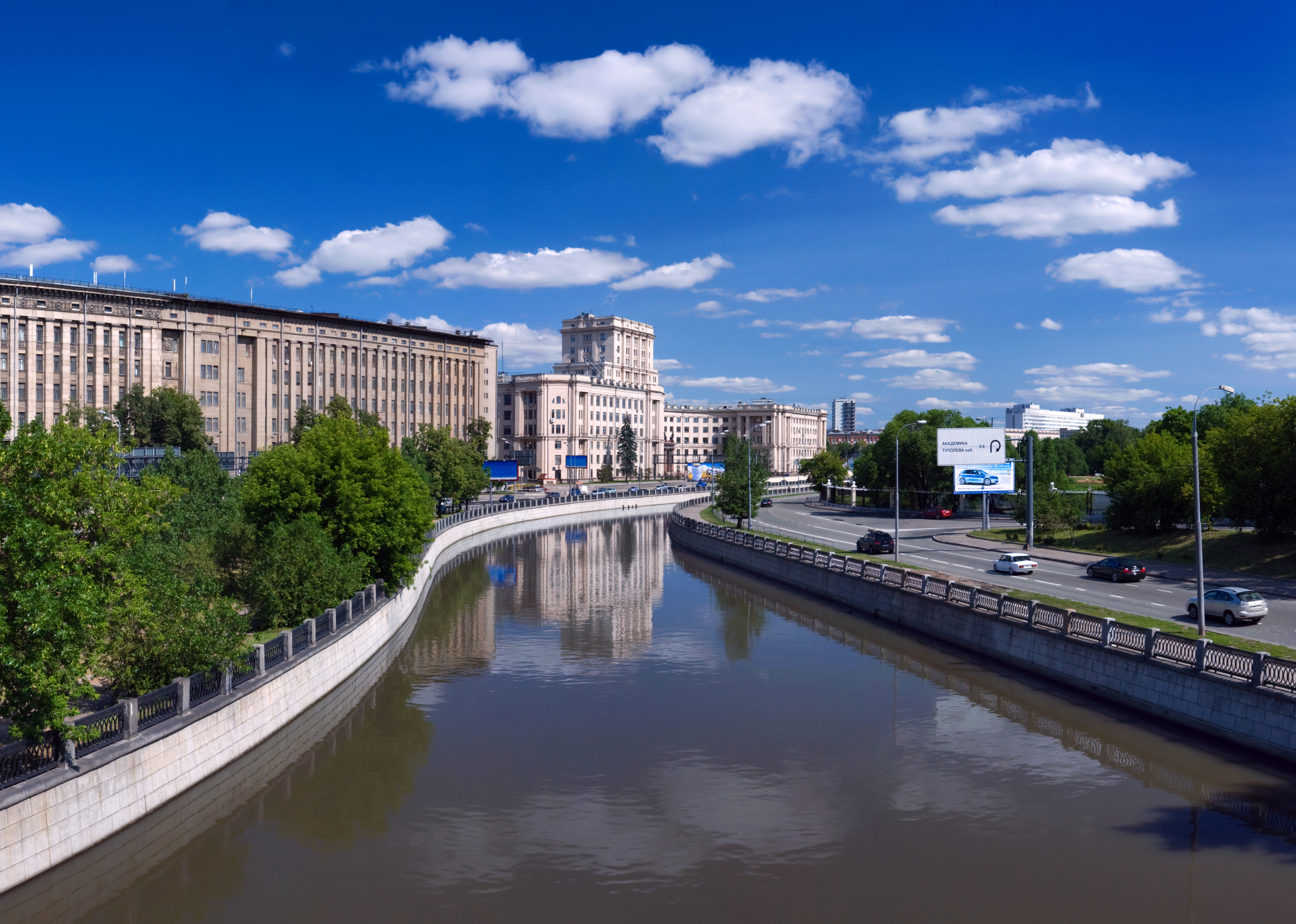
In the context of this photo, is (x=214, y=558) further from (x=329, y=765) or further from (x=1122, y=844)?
(x=1122, y=844)

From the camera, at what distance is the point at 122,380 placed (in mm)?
104250

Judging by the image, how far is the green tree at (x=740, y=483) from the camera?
7938 cm

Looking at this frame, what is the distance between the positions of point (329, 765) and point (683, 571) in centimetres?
4431

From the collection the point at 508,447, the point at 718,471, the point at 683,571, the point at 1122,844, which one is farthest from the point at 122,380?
the point at 1122,844

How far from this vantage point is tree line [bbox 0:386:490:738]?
16.2 m

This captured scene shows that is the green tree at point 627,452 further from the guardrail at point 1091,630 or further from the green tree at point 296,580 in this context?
the green tree at point 296,580

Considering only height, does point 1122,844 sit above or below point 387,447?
below

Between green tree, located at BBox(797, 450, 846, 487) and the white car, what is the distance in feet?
263

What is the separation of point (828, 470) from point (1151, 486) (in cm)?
7416

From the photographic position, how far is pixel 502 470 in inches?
4911

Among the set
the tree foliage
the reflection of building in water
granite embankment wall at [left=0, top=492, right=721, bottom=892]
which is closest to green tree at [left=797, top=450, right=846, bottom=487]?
the reflection of building in water

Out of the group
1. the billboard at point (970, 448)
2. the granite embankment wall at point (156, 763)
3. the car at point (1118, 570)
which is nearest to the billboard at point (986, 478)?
the billboard at point (970, 448)

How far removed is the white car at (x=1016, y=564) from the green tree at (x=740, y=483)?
28.7 meters

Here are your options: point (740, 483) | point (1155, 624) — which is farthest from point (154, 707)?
point (740, 483)
